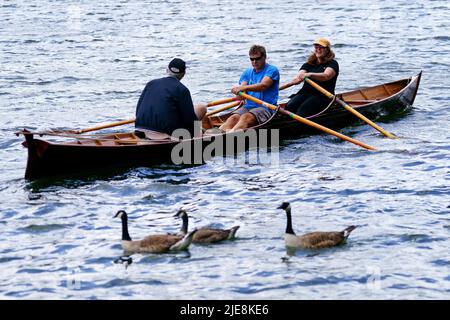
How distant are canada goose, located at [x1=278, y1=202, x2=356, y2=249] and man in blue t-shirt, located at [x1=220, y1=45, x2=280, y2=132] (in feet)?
16.6

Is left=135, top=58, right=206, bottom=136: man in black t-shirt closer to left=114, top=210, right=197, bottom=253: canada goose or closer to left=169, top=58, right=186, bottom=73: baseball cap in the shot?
left=169, top=58, right=186, bottom=73: baseball cap

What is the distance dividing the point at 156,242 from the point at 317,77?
7068mm

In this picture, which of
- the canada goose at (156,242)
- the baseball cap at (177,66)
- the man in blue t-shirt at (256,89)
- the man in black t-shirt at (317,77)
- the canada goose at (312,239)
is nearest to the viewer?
the canada goose at (156,242)

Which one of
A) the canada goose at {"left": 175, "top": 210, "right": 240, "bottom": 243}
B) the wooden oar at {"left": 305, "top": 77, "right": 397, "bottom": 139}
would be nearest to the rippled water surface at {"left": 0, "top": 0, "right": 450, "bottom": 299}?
the canada goose at {"left": 175, "top": 210, "right": 240, "bottom": 243}

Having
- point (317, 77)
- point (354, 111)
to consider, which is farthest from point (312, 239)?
point (354, 111)

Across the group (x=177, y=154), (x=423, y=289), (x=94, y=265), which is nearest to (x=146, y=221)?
(x=94, y=265)

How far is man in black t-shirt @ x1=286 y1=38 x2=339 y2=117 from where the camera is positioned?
1939 cm

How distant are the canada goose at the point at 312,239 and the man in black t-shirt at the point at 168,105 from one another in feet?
14.4

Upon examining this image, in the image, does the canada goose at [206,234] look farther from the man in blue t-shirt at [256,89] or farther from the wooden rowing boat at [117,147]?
the man in blue t-shirt at [256,89]

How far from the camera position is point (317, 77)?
19391 millimetres

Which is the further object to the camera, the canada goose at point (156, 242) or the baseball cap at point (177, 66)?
the baseball cap at point (177, 66)

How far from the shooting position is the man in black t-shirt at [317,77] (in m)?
19.4

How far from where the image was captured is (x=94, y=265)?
13109mm

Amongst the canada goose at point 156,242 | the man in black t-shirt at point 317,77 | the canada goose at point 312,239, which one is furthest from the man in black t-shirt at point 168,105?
the canada goose at point 312,239
